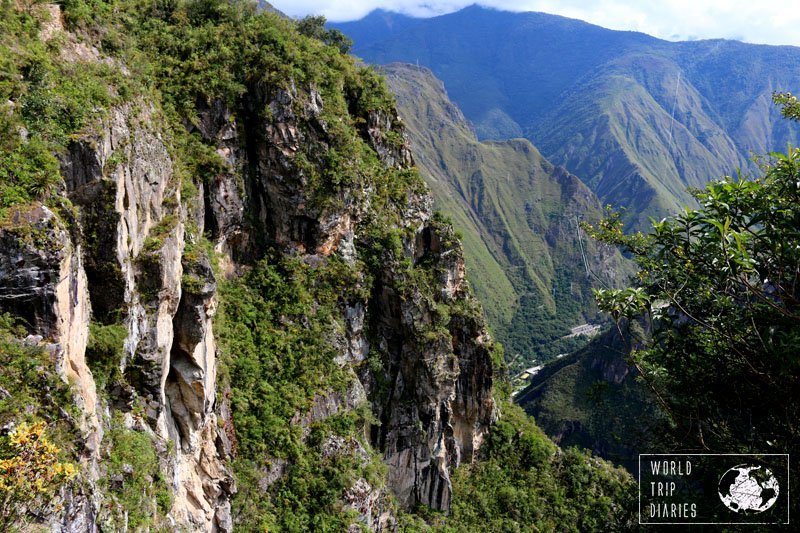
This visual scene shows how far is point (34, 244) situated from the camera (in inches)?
464

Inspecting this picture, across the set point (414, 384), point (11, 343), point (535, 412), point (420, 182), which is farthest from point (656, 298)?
point (535, 412)

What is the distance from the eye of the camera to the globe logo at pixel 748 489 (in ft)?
27.1

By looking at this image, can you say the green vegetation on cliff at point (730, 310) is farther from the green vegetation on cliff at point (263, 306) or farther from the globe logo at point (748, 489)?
the green vegetation on cliff at point (263, 306)

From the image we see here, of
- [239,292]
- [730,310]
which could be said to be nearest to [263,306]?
[239,292]

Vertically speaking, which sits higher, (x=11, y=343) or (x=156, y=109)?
(x=156, y=109)

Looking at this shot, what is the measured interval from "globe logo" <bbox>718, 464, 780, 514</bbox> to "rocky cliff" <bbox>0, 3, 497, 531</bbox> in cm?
1410

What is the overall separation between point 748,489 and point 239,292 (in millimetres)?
25808

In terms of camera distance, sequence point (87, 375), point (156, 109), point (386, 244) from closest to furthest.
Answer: point (87, 375), point (156, 109), point (386, 244)

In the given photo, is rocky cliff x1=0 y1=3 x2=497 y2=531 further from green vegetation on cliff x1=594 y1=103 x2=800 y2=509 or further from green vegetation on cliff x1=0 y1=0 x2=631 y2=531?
green vegetation on cliff x1=594 y1=103 x2=800 y2=509

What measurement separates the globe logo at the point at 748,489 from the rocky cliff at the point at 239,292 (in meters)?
14.1

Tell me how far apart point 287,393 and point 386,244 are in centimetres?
1303

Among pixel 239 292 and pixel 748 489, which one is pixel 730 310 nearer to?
pixel 748 489

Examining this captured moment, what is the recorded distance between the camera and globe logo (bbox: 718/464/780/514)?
826cm

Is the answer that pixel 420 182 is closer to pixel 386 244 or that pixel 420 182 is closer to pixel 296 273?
pixel 386 244
